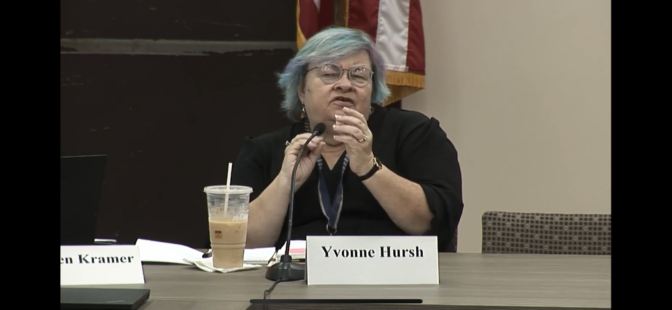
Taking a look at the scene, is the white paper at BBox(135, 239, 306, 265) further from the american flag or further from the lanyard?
the american flag

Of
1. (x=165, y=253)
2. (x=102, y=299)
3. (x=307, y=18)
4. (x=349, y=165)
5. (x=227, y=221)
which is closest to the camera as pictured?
(x=102, y=299)

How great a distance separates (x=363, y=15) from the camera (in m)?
3.50

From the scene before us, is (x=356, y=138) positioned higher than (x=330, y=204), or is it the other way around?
(x=356, y=138)

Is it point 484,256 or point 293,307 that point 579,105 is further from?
point 293,307

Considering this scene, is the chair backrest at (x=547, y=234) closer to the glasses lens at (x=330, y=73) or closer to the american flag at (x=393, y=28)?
the glasses lens at (x=330, y=73)

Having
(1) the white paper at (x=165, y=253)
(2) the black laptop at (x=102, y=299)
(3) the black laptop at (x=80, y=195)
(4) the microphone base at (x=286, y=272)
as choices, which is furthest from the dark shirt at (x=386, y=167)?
(2) the black laptop at (x=102, y=299)

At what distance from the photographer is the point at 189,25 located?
3.69 metres

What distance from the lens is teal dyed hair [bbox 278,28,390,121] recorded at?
2.34 m

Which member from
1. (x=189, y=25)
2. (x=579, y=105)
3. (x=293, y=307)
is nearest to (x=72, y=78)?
(x=189, y=25)

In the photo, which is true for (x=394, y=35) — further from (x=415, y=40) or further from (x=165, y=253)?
(x=165, y=253)

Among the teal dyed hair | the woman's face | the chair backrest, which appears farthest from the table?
the teal dyed hair

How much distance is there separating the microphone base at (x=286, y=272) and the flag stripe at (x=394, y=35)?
2.05 meters

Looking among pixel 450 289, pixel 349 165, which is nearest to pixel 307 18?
pixel 349 165

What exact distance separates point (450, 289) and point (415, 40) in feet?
7.30
